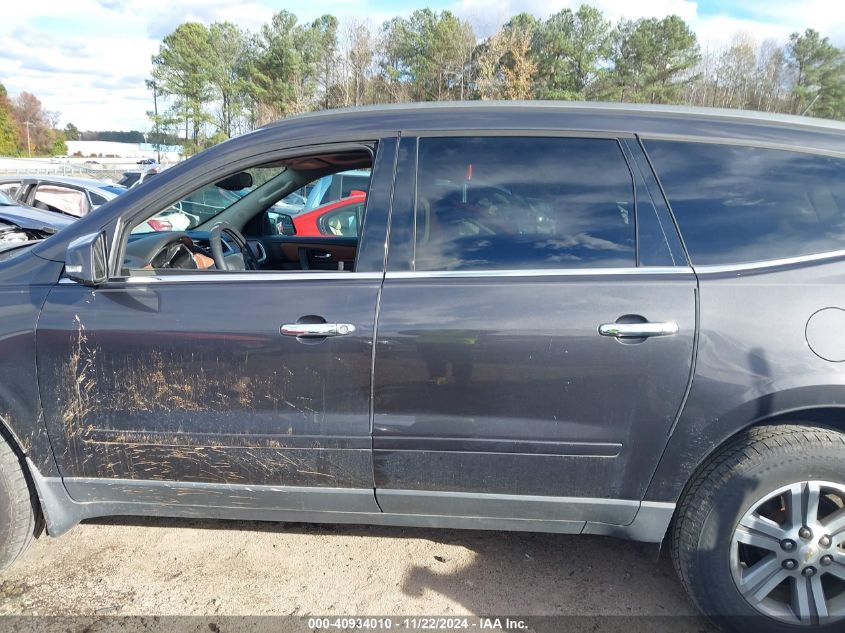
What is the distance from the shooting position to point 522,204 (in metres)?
2.22

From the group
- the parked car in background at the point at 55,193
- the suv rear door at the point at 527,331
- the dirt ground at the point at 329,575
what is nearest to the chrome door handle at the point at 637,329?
the suv rear door at the point at 527,331

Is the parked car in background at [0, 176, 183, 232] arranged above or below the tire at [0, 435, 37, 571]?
above

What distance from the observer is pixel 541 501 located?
2207mm

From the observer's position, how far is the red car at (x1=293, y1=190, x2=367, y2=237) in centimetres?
636

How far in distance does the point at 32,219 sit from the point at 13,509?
236 inches

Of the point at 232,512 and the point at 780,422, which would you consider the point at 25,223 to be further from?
Result: the point at 780,422

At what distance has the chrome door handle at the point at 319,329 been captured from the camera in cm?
211

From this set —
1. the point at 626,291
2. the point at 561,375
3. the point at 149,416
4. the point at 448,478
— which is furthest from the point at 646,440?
the point at 149,416

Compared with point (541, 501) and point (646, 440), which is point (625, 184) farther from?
point (541, 501)

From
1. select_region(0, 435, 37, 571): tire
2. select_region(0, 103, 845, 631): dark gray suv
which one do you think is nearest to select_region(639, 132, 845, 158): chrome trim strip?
select_region(0, 103, 845, 631): dark gray suv

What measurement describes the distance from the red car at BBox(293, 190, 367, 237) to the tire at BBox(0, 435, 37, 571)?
421 centimetres

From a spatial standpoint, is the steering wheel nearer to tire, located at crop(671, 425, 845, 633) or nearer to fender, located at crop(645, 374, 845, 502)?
fender, located at crop(645, 374, 845, 502)

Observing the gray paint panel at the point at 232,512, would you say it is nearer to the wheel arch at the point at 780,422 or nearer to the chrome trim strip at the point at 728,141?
the wheel arch at the point at 780,422

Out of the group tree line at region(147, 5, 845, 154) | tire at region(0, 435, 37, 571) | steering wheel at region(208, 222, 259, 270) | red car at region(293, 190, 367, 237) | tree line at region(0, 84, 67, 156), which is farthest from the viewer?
tree line at region(0, 84, 67, 156)
